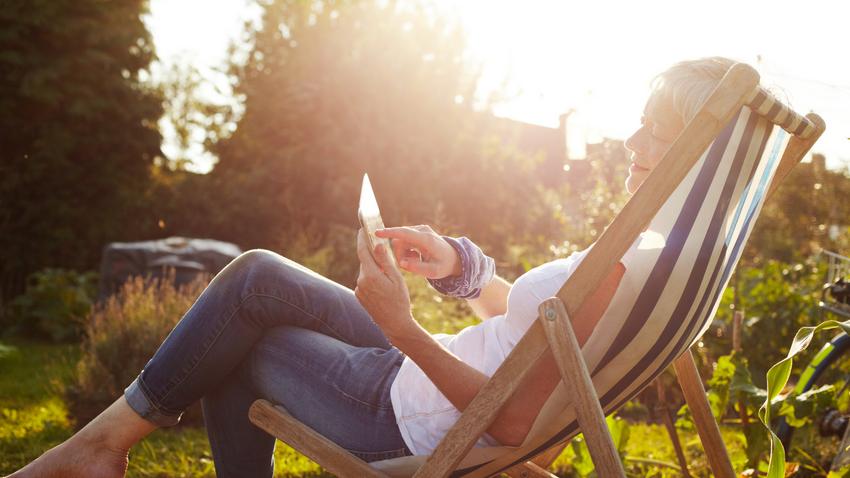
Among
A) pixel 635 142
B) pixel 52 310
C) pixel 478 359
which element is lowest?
pixel 52 310

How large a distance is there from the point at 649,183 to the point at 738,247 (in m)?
0.57

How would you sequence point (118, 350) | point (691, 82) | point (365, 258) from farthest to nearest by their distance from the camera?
point (118, 350) → point (691, 82) → point (365, 258)

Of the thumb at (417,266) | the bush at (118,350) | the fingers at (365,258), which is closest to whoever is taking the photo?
the fingers at (365,258)

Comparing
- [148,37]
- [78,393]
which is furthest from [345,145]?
[78,393]

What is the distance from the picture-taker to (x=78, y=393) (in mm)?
5051

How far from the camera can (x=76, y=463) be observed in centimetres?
207

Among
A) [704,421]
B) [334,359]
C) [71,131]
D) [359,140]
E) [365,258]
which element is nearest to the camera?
[365,258]

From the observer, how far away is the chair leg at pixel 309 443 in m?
1.87

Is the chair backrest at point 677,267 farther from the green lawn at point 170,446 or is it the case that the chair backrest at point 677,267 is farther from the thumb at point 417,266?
the green lawn at point 170,446

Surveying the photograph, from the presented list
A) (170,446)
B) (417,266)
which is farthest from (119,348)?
(417,266)

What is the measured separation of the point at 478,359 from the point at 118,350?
3.83 m

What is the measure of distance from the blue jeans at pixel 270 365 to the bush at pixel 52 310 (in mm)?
7527

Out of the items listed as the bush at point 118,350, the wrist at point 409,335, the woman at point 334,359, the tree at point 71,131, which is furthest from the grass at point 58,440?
the tree at point 71,131

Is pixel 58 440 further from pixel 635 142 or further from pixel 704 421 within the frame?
pixel 635 142
